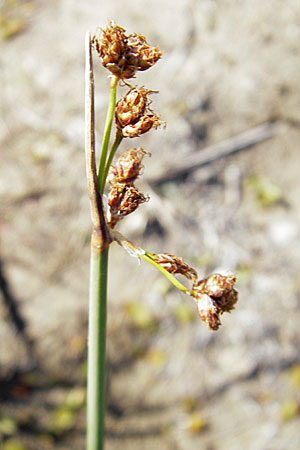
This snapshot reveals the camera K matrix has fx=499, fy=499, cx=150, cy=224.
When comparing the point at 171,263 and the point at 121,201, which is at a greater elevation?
the point at 121,201

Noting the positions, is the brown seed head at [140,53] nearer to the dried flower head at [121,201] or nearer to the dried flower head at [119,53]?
the dried flower head at [119,53]

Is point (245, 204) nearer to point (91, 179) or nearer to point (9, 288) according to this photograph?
point (9, 288)

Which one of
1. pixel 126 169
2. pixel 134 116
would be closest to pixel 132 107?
pixel 134 116

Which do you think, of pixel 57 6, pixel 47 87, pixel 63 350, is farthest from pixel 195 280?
pixel 57 6

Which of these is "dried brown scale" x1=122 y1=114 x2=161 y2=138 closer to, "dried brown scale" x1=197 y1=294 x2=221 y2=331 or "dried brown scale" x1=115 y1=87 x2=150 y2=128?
"dried brown scale" x1=115 y1=87 x2=150 y2=128

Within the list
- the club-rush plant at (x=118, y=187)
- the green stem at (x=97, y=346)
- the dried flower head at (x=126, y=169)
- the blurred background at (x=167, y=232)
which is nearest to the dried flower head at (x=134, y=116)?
the club-rush plant at (x=118, y=187)

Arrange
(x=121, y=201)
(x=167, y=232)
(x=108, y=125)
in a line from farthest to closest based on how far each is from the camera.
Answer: (x=167, y=232), (x=121, y=201), (x=108, y=125)

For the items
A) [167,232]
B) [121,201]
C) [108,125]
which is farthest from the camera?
Answer: [167,232]

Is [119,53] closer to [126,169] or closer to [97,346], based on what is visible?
[126,169]

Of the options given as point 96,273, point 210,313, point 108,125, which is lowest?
point 210,313
